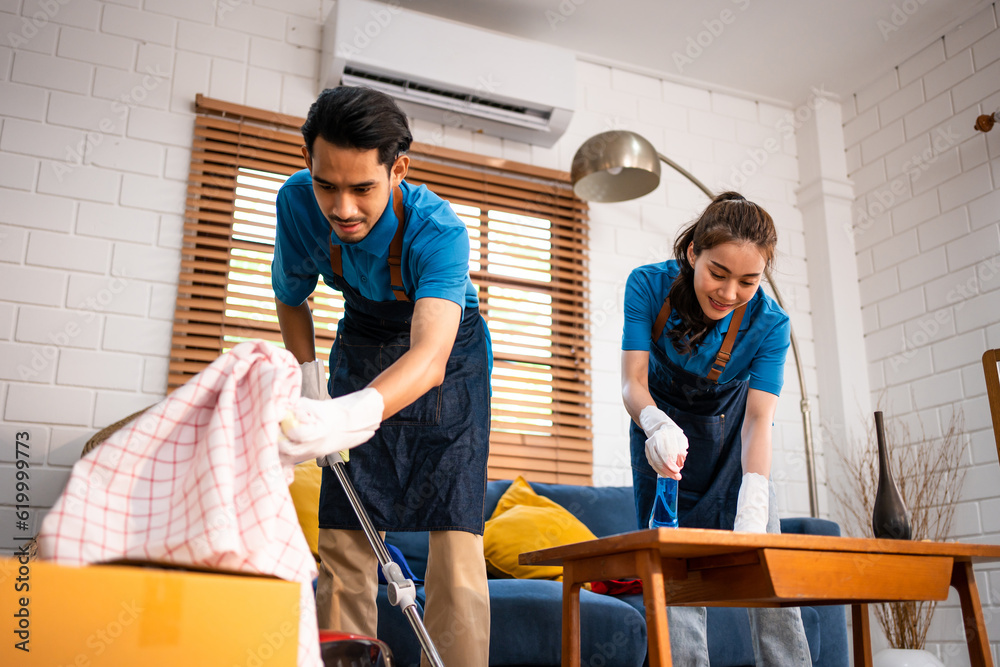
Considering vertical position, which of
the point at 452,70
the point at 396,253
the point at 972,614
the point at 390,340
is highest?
the point at 452,70

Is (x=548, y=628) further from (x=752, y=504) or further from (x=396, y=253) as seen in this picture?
(x=396, y=253)

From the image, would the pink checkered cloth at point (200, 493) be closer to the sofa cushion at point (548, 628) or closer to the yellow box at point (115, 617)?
the yellow box at point (115, 617)

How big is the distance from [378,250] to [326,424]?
63cm

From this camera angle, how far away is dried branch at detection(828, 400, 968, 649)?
11.2ft

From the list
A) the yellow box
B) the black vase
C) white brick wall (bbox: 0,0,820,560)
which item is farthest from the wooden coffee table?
white brick wall (bbox: 0,0,820,560)

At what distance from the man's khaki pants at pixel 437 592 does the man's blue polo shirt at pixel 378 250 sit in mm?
474

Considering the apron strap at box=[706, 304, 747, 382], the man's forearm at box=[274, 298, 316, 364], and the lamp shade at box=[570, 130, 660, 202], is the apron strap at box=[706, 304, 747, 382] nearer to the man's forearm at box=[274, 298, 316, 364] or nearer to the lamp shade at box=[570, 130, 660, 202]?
the man's forearm at box=[274, 298, 316, 364]

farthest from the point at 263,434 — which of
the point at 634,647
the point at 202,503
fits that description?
the point at 634,647

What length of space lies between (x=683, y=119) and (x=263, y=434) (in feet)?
12.7

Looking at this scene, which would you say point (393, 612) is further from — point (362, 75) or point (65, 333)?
point (362, 75)

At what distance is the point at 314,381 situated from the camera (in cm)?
160

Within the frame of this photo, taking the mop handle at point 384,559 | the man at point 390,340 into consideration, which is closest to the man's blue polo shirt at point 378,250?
the man at point 390,340

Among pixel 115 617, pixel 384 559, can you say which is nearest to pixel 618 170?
pixel 384 559

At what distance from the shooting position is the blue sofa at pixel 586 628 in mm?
2252
